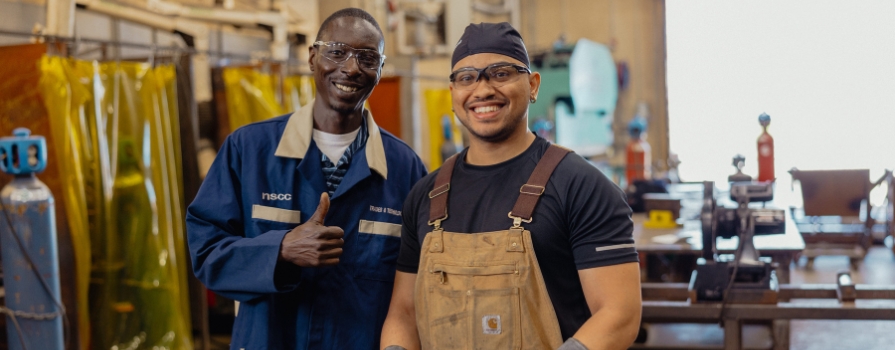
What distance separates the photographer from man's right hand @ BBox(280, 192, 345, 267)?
177 cm

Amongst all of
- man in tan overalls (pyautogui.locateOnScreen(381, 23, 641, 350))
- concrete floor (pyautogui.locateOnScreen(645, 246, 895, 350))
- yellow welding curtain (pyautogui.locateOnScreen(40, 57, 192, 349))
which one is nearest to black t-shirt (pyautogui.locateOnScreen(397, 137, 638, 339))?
man in tan overalls (pyautogui.locateOnScreen(381, 23, 641, 350))

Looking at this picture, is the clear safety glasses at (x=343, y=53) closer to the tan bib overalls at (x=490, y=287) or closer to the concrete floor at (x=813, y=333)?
the tan bib overalls at (x=490, y=287)

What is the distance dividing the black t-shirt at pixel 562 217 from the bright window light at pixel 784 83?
7.69 metres

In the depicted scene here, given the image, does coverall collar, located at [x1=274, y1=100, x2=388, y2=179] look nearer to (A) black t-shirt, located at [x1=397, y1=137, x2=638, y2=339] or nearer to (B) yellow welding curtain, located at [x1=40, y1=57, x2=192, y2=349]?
(A) black t-shirt, located at [x1=397, y1=137, x2=638, y2=339]

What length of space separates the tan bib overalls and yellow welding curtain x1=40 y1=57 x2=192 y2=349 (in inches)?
104

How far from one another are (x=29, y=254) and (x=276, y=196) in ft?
5.32

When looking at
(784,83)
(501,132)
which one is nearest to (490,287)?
(501,132)

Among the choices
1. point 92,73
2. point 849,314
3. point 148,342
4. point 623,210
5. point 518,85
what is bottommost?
point 148,342

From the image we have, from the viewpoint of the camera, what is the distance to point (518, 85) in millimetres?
1734

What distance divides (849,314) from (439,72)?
6.55 metres

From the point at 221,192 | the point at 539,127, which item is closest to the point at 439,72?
the point at 539,127

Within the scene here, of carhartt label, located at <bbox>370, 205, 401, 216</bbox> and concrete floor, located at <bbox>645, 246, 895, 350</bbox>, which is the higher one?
carhartt label, located at <bbox>370, 205, 401, 216</bbox>

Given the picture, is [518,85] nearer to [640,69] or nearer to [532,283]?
[532,283]

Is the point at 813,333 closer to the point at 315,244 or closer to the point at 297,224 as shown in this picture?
the point at 297,224
